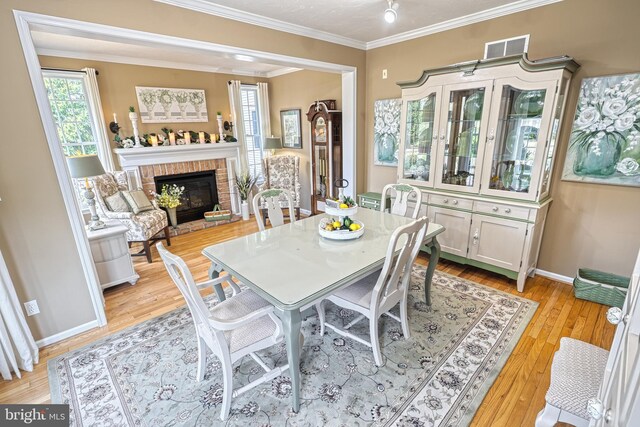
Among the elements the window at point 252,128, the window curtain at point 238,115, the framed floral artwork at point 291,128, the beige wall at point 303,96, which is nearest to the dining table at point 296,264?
the beige wall at point 303,96

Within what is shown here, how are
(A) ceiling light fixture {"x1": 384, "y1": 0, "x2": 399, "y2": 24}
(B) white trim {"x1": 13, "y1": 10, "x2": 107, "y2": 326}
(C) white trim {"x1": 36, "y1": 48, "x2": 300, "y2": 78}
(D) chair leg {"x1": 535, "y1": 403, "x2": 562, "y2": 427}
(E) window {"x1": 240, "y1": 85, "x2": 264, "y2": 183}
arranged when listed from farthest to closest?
(E) window {"x1": 240, "y1": 85, "x2": 264, "y2": 183} < (C) white trim {"x1": 36, "y1": 48, "x2": 300, "y2": 78} < (A) ceiling light fixture {"x1": 384, "y1": 0, "x2": 399, "y2": 24} < (B) white trim {"x1": 13, "y1": 10, "x2": 107, "y2": 326} < (D) chair leg {"x1": 535, "y1": 403, "x2": 562, "y2": 427}

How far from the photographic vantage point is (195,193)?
205 inches

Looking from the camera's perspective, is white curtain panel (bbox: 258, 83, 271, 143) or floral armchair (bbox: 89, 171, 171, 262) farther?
white curtain panel (bbox: 258, 83, 271, 143)

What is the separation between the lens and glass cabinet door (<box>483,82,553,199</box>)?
8.38 ft

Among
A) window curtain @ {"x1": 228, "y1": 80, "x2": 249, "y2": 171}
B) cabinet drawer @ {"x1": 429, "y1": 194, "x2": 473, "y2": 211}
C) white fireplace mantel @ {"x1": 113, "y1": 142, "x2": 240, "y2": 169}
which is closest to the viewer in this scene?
cabinet drawer @ {"x1": 429, "y1": 194, "x2": 473, "y2": 211}

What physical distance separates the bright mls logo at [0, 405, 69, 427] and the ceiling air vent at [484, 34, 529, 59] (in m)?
4.49

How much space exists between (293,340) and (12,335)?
6.64 ft

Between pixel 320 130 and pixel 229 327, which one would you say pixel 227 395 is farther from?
pixel 320 130

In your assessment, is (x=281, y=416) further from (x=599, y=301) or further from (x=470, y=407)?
(x=599, y=301)

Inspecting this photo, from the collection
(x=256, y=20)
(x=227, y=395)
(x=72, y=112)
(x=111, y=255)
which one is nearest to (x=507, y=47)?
(x=256, y=20)

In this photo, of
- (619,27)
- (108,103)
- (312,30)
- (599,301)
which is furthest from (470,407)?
(108,103)

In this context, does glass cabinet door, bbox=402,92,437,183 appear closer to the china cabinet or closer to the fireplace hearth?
the china cabinet

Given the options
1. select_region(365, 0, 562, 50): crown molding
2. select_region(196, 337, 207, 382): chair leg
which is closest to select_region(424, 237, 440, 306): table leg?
select_region(196, 337, 207, 382): chair leg

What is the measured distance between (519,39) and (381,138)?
179cm
